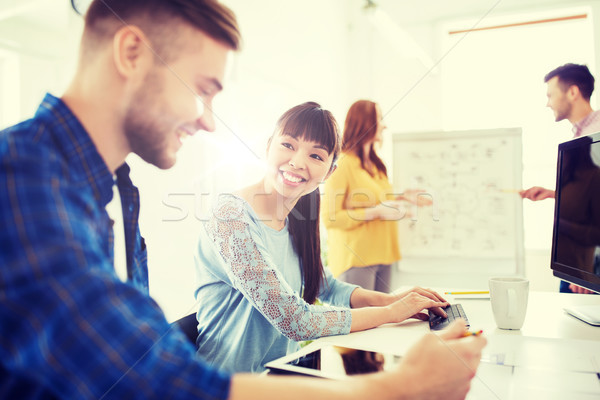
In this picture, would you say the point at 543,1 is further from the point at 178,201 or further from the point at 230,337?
the point at 230,337

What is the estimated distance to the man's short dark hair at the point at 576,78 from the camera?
171 cm

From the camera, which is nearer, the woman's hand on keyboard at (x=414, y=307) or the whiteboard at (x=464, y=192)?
the woman's hand on keyboard at (x=414, y=307)

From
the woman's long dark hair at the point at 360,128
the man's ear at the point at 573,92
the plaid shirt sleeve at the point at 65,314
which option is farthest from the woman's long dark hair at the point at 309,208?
the man's ear at the point at 573,92

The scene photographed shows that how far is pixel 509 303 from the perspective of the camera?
75 centimetres

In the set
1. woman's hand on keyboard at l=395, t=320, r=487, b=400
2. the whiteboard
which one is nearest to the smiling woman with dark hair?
woman's hand on keyboard at l=395, t=320, r=487, b=400

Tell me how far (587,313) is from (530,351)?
1.01ft

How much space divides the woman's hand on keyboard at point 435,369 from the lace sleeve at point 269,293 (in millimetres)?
359

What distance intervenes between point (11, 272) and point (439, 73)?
3.09m

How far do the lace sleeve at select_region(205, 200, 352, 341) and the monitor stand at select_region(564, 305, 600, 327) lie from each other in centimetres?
47

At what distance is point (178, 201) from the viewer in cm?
129

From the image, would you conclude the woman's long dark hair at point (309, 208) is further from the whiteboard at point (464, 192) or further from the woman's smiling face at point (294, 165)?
the whiteboard at point (464, 192)

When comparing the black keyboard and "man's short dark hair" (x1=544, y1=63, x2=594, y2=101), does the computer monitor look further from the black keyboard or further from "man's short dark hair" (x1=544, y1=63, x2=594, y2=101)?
"man's short dark hair" (x1=544, y1=63, x2=594, y2=101)

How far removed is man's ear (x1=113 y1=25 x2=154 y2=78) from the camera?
0.37 meters

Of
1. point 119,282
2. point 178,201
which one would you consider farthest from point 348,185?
point 119,282
